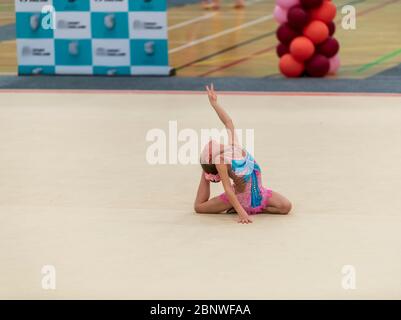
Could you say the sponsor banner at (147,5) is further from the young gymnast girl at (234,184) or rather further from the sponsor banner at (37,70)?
the young gymnast girl at (234,184)

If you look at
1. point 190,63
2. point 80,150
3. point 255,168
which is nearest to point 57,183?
point 80,150

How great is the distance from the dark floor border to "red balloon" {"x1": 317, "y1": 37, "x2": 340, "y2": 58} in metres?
0.33

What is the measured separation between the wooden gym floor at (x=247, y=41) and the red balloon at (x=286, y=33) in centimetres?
62

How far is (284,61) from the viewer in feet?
40.0

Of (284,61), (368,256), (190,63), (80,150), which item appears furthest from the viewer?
(190,63)

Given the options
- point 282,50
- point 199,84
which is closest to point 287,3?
point 282,50

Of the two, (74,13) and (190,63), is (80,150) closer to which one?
(74,13)

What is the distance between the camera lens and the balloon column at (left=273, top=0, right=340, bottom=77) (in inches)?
468

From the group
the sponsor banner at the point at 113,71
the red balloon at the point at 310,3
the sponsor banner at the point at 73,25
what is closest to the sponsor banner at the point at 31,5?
the sponsor banner at the point at 73,25

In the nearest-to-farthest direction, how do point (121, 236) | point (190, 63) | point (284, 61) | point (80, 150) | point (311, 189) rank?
point (121, 236)
point (311, 189)
point (80, 150)
point (284, 61)
point (190, 63)

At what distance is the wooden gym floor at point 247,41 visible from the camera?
13070 millimetres

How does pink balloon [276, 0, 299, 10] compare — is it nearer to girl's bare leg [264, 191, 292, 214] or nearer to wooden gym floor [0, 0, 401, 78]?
wooden gym floor [0, 0, 401, 78]

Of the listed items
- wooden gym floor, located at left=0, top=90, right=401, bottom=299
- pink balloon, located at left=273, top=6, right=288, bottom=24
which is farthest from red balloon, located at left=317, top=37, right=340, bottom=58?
wooden gym floor, located at left=0, top=90, right=401, bottom=299
